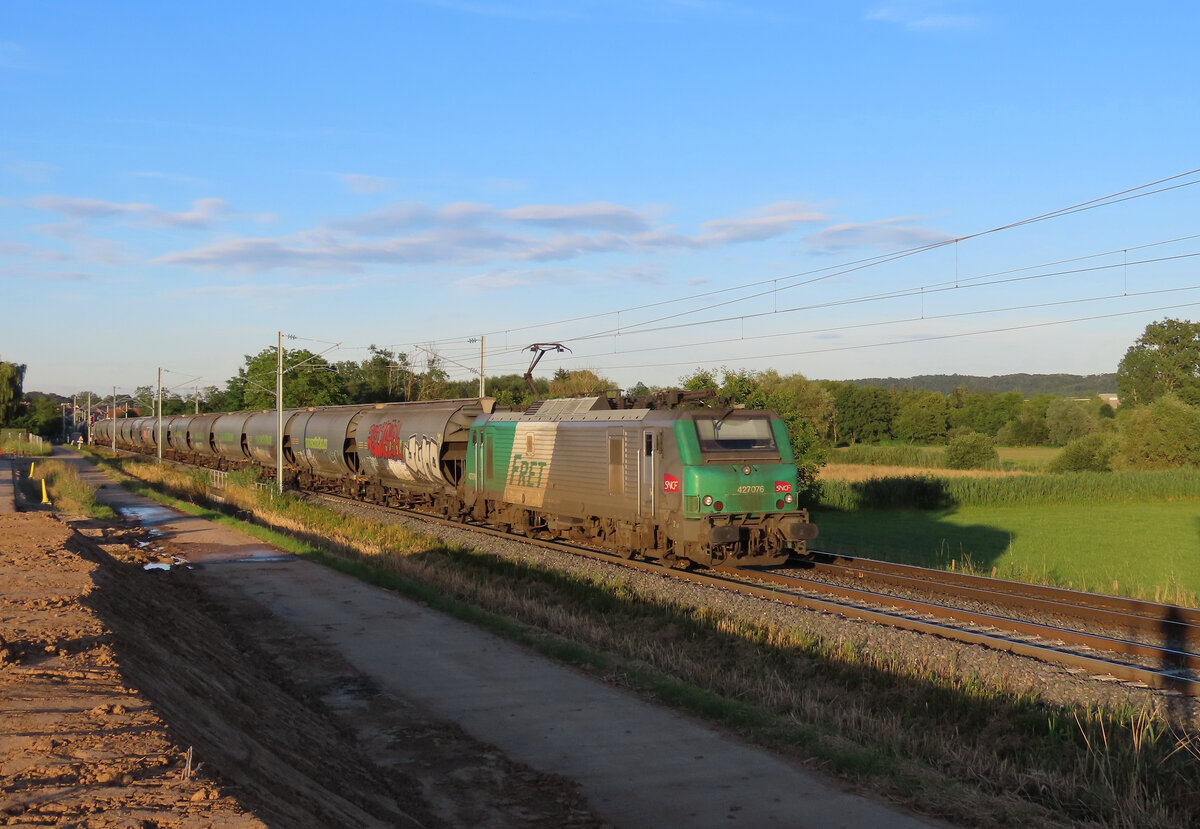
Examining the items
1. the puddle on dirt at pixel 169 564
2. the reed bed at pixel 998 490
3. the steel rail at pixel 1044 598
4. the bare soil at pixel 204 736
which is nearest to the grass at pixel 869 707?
the bare soil at pixel 204 736

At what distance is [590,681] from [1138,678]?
21.2 ft

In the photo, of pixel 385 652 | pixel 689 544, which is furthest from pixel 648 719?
pixel 689 544

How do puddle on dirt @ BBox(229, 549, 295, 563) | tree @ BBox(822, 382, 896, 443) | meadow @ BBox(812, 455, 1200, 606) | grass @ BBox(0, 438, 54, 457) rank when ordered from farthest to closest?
1. tree @ BBox(822, 382, 896, 443)
2. grass @ BBox(0, 438, 54, 457)
3. meadow @ BBox(812, 455, 1200, 606)
4. puddle on dirt @ BBox(229, 549, 295, 563)

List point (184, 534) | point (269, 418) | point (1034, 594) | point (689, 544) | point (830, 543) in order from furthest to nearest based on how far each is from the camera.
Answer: point (269, 418) → point (830, 543) → point (184, 534) → point (689, 544) → point (1034, 594)

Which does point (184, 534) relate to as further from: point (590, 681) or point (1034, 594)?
point (1034, 594)

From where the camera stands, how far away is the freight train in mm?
18234

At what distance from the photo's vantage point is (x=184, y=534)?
81.9 ft

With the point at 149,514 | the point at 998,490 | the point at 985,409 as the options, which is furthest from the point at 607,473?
the point at 985,409

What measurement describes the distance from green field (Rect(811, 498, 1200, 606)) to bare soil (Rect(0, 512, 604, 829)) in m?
14.1

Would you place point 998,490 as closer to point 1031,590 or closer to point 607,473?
point 1031,590

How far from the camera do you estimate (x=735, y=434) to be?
742 inches

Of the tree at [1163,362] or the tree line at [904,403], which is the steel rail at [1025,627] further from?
the tree at [1163,362]

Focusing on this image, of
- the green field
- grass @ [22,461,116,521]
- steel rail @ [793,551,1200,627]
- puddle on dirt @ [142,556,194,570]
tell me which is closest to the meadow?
the green field

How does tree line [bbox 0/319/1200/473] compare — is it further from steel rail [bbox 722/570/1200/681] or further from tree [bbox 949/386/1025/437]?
steel rail [bbox 722/570/1200/681]
